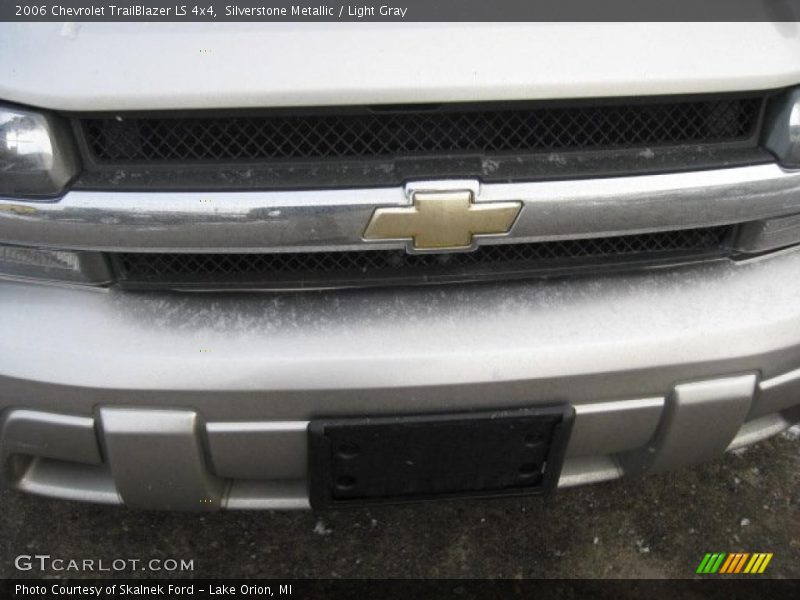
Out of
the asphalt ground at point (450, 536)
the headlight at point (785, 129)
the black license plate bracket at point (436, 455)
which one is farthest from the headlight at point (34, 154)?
the headlight at point (785, 129)

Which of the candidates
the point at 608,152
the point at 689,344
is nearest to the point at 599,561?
the point at 689,344

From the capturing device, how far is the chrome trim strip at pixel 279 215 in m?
1.44

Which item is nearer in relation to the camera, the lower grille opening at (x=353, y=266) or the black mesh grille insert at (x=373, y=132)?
the black mesh grille insert at (x=373, y=132)

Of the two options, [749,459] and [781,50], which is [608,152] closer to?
[781,50]

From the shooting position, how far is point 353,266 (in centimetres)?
165

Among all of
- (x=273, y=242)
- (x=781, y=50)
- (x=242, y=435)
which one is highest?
(x=781, y=50)

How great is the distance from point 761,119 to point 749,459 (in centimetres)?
141

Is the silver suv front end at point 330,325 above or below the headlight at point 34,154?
below

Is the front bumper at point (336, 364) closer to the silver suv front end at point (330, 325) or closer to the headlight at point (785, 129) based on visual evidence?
the silver suv front end at point (330, 325)

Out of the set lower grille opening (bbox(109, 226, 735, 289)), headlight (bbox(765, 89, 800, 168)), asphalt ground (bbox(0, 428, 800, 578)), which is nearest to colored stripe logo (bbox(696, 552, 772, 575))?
asphalt ground (bbox(0, 428, 800, 578))

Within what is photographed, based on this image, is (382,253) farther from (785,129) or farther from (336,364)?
(785,129)

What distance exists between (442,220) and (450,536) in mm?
1220

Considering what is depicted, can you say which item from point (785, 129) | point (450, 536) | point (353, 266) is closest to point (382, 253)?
point (353, 266)

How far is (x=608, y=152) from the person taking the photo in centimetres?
157
